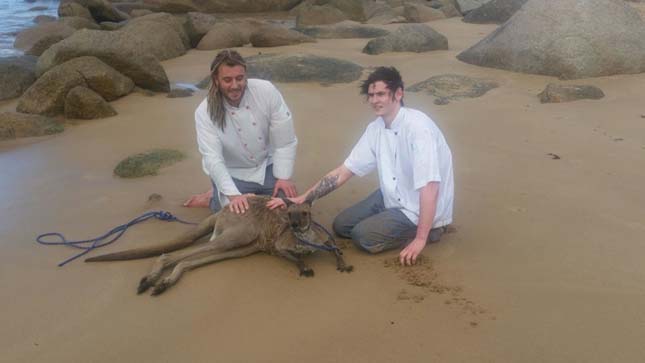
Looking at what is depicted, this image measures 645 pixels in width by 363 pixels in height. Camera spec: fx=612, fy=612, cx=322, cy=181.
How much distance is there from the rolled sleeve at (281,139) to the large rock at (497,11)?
42.6 feet

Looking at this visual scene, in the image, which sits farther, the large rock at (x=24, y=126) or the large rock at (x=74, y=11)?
the large rock at (x=74, y=11)

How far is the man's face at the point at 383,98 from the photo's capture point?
4520 millimetres

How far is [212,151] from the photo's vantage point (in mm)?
5066

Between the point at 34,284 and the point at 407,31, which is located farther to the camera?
the point at 407,31

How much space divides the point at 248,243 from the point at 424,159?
149 cm

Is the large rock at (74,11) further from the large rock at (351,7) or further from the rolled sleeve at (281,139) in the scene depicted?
the rolled sleeve at (281,139)

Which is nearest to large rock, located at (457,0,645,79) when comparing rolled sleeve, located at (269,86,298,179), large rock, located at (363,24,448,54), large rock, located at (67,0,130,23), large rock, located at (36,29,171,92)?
large rock, located at (363,24,448,54)

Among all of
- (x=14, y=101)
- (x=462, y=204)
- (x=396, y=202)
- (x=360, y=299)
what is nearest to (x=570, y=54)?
(x=462, y=204)

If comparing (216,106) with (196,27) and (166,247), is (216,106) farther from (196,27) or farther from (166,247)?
(196,27)

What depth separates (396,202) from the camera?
480 cm

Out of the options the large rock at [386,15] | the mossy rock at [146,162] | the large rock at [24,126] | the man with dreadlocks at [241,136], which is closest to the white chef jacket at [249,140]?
the man with dreadlocks at [241,136]

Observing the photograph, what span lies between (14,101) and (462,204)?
7.93m

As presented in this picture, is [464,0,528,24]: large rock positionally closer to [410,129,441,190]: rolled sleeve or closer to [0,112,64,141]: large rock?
[0,112,64,141]: large rock

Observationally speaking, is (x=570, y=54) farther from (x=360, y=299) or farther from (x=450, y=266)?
(x=360, y=299)
